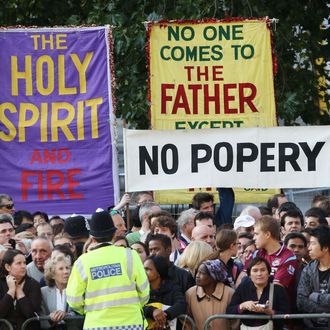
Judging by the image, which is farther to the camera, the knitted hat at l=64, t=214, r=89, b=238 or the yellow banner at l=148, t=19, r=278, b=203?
the yellow banner at l=148, t=19, r=278, b=203

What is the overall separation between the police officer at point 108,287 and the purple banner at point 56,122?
500 centimetres

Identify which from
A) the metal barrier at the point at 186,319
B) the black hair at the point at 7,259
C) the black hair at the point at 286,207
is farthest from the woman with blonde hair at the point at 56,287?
the black hair at the point at 286,207

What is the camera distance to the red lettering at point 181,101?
18656mm

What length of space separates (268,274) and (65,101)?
5027mm

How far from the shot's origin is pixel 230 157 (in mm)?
16422

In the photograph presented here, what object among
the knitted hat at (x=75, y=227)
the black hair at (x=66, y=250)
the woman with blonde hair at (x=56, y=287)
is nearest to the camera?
the woman with blonde hair at (x=56, y=287)

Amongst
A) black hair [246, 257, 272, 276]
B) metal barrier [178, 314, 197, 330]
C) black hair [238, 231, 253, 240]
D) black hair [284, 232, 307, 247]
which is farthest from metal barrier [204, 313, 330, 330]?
black hair [238, 231, 253, 240]

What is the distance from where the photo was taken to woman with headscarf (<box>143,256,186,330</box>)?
13.8 meters

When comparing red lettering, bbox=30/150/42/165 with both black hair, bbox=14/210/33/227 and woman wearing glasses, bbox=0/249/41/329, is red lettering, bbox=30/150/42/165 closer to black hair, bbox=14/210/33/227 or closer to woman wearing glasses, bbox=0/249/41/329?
black hair, bbox=14/210/33/227

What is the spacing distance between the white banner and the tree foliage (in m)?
5.64

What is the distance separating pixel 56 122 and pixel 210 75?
1.97 meters

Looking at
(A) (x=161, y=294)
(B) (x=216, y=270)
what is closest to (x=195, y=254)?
(B) (x=216, y=270)

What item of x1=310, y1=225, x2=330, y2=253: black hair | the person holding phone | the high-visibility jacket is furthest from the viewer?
x1=310, y1=225, x2=330, y2=253: black hair

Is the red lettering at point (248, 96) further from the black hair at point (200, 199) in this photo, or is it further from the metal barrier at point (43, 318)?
the metal barrier at point (43, 318)
